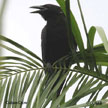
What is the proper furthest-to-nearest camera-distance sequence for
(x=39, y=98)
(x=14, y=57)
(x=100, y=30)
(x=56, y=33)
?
(x=56, y=33), (x=14, y=57), (x=39, y=98), (x=100, y=30)


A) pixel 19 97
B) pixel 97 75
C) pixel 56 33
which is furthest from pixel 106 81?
pixel 56 33

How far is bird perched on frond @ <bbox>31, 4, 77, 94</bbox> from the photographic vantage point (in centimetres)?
310

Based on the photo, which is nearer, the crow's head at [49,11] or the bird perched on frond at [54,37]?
the bird perched on frond at [54,37]

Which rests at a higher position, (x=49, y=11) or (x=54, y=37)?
(x=49, y=11)

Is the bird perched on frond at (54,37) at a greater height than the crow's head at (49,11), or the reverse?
the crow's head at (49,11)

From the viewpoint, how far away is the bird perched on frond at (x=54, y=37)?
3.10m

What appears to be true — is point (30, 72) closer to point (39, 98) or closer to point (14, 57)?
point (14, 57)

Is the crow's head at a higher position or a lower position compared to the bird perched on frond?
higher

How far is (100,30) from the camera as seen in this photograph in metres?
1.46

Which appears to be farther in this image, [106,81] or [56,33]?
[56,33]

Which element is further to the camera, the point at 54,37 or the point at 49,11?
the point at 49,11

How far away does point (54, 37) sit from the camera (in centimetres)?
321

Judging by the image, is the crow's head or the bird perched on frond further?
the crow's head

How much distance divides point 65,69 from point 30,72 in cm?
22
